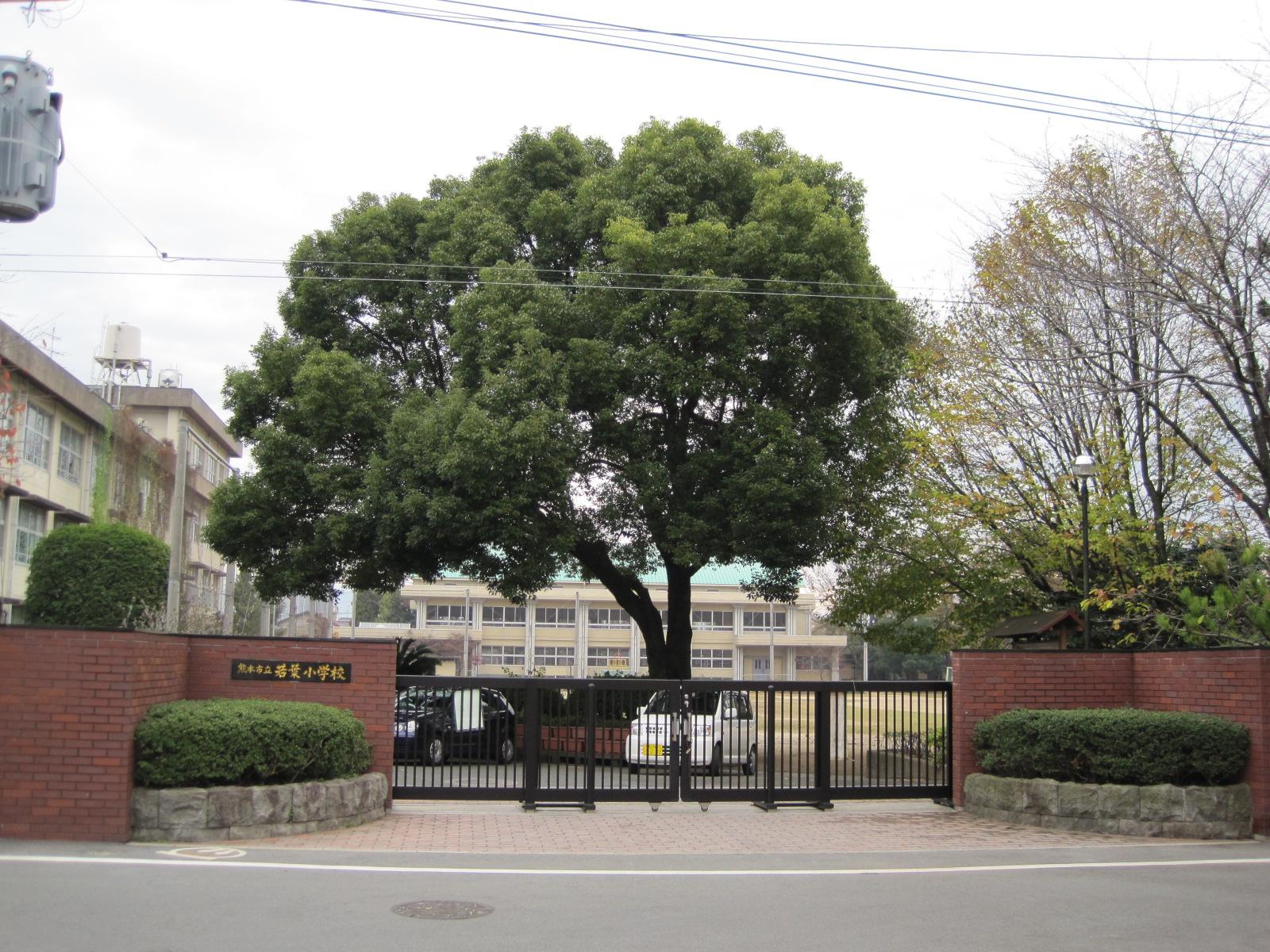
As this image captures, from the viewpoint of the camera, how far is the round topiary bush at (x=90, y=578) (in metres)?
14.2

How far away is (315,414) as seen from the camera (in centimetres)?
2283

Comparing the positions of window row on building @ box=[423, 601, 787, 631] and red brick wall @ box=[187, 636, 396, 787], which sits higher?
window row on building @ box=[423, 601, 787, 631]

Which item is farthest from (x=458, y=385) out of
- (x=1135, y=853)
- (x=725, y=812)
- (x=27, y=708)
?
(x=1135, y=853)

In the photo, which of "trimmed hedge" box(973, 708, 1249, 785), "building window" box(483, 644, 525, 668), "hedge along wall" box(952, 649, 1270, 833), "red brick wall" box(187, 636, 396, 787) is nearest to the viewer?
"trimmed hedge" box(973, 708, 1249, 785)

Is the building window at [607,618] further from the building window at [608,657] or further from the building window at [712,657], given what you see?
the building window at [712,657]

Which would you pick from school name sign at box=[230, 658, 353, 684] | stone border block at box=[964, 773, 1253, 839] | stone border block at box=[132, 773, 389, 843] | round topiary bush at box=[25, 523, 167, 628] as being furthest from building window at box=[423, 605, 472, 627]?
stone border block at box=[964, 773, 1253, 839]

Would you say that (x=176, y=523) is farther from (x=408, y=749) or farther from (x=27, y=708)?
(x=27, y=708)

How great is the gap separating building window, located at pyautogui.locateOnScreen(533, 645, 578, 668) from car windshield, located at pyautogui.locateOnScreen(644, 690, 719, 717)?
44761 mm

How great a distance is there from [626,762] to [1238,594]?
7.55 m

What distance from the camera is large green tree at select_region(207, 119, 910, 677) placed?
2117 cm

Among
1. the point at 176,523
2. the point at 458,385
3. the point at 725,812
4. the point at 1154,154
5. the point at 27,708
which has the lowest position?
the point at 725,812

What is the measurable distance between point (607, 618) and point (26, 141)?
54664mm

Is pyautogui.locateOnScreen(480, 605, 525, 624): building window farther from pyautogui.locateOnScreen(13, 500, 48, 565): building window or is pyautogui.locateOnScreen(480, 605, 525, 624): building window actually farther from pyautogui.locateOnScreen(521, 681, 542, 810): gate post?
pyautogui.locateOnScreen(521, 681, 542, 810): gate post

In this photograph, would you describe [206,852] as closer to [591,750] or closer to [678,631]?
[591,750]
